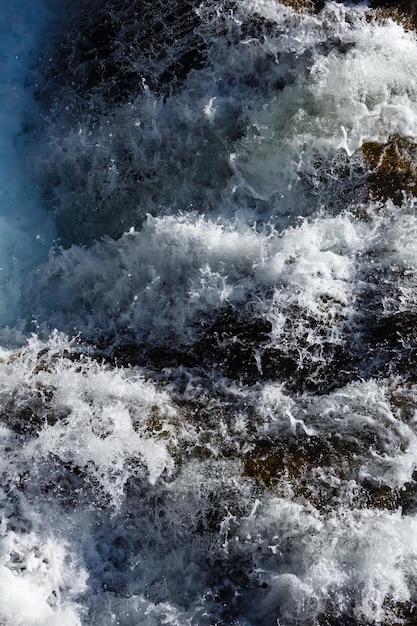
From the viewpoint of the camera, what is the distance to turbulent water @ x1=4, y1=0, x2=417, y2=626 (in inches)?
192

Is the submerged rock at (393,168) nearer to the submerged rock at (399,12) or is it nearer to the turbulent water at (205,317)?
the turbulent water at (205,317)

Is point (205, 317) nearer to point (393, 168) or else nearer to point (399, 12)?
point (393, 168)

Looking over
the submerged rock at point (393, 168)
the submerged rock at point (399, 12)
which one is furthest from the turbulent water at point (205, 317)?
the submerged rock at point (399, 12)

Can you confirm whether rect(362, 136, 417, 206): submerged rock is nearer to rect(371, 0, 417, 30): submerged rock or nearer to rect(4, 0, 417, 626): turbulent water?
rect(4, 0, 417, 626): turbulent water

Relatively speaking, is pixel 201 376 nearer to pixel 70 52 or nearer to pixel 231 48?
pixel 231 48

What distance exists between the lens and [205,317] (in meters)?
5.91

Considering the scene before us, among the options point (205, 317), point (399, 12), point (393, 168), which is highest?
point (399, 12)

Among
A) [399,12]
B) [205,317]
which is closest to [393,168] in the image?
[399,12]

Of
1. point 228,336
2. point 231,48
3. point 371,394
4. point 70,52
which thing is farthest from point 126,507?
point 70,52

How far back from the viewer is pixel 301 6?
728 cm

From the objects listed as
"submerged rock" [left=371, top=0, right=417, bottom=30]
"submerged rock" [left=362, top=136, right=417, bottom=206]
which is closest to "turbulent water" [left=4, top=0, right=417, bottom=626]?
"submerged rock" [left=362, top=136, right=417, bottom=206]

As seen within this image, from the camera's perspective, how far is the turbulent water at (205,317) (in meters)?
4.88

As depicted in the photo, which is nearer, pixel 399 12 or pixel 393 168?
pixel 393 168

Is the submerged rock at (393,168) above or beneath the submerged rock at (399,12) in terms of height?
beneath
